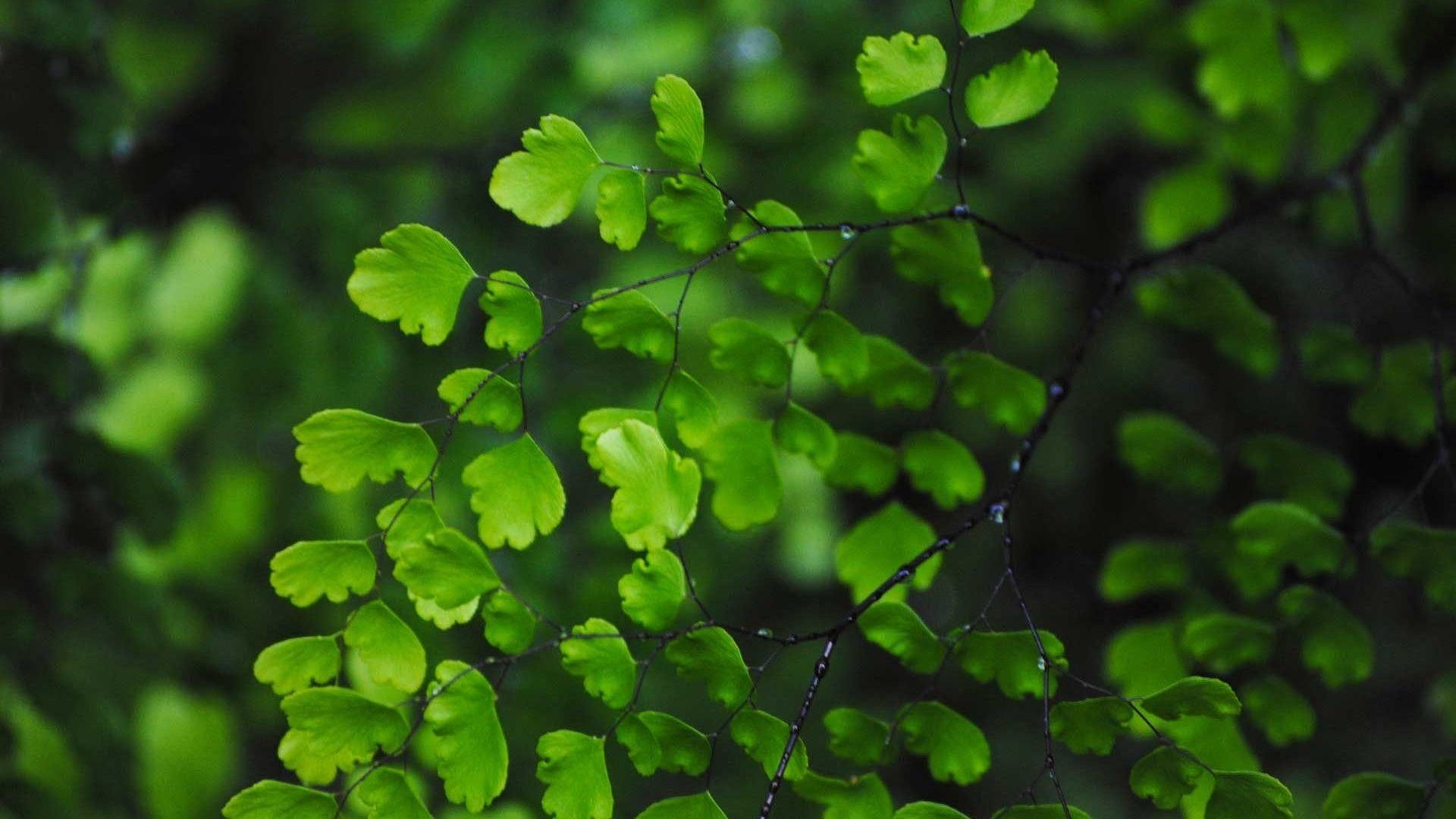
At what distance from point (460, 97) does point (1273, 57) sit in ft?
3.50

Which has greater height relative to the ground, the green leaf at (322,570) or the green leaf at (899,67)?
the green leaf at (899,67)

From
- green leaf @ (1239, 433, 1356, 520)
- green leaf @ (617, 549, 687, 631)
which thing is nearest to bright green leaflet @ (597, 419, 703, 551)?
green leaf @ (617, 549, 687, 631)

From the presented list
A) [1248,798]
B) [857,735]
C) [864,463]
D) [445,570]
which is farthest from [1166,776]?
[445,570]

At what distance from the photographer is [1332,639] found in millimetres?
682

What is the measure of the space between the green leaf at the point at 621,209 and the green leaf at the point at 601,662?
187mm

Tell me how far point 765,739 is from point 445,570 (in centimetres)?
17

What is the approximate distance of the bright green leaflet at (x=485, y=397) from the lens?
0.51 m

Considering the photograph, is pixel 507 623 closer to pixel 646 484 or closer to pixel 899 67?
pixel 646 484

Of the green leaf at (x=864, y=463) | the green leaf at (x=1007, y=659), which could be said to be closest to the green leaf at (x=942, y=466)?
the green leaf at (x=864, y=463)

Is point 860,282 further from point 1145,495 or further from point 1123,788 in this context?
point 1123,788

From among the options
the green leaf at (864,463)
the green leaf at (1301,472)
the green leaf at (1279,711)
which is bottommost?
the green leaf at (1279,711)

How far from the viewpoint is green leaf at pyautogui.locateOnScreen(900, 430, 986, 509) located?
0.65m

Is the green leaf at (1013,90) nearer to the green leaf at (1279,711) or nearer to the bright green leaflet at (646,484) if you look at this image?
the bright green leaflet at (646,484)

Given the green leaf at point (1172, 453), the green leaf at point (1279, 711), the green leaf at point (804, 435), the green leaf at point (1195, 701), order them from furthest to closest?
1. the green leaf at point (1172, 453)
2. the green leaf at point (1279, 711)
3. the green leaf at point (804, 435)
4. the green leaf at point (1195, 701)
